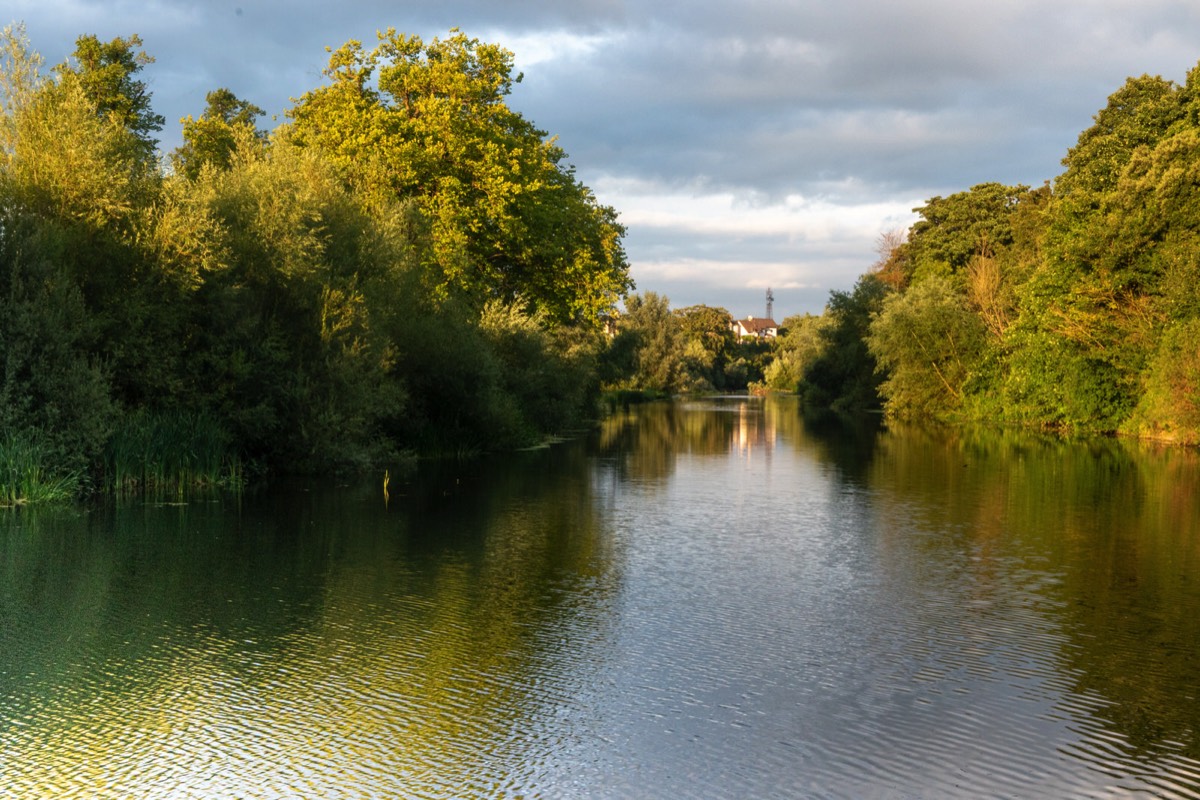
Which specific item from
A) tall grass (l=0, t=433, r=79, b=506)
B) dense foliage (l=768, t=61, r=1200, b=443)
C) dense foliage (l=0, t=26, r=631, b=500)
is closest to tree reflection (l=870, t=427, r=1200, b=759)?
dense foliage (l=768, t=61, r=1200, b=443)

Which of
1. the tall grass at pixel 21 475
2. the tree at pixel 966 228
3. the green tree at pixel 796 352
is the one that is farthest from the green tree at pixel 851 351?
the tall grass at pixel 21 475

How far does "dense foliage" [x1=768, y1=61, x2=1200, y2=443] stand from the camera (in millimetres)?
39938

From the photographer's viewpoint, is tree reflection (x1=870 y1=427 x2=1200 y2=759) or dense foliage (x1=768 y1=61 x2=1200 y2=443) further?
dense foliage (x1=768 y1=61 x2=1200 y2=443)

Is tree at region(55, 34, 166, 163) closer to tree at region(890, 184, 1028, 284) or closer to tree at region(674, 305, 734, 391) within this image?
tree at region(890, 184, 1028, 284)

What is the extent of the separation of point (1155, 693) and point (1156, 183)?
1459 inches

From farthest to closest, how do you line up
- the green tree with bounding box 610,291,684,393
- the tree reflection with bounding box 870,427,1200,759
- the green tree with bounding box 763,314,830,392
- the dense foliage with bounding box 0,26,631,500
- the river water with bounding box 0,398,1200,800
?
1. the green tree with bounding box 610,291,684,393
2. the green tree with bounding box 763,314,830,392
3. the dense foliage with bounding box 0,26,631,500
4. the tree reflection with bounding box 870,427,1200,759
5. the river water with bounding box 0,398,1200,800

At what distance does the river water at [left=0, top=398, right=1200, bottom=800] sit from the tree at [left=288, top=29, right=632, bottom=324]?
19.6 m

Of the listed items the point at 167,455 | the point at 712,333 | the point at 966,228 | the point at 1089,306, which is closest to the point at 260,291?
the point at 167,455

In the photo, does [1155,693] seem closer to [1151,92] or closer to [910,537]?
[910,537]

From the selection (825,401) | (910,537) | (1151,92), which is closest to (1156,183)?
(1151,92)

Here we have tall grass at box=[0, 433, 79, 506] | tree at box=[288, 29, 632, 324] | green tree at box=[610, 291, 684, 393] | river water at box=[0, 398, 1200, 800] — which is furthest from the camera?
green tree at box=[610, 291, 684, 393]

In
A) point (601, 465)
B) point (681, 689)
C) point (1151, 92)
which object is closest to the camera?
point (681, 689)

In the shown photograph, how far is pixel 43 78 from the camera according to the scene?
21.8 metres

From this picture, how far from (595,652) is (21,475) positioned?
1296 centimetres
